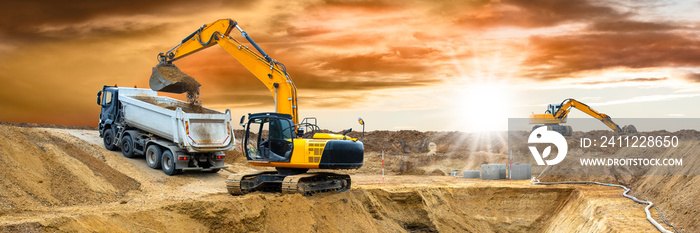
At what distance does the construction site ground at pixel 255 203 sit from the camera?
37.0ft

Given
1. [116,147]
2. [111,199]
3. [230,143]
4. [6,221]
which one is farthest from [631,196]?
[116,147]

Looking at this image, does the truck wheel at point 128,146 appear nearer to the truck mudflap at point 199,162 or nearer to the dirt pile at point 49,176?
the truck mudflap at point 199,162

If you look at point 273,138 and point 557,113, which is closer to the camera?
point 273,138

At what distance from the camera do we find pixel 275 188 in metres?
15.2

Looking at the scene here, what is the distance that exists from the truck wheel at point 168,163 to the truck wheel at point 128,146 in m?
1.64

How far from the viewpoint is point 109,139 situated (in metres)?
21.1

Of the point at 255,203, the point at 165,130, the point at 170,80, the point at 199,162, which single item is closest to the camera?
the point at 255,203

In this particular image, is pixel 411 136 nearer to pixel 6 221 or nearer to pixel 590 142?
pixel 590 142

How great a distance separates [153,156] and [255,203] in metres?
8.04

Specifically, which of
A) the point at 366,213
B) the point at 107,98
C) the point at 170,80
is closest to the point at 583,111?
the point at 366,213

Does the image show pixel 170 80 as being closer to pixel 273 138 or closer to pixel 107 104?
pixel 107 104

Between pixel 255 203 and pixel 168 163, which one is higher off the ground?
pixel 168 163

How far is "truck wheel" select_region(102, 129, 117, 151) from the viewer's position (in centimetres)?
2090

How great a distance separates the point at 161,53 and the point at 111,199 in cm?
723
